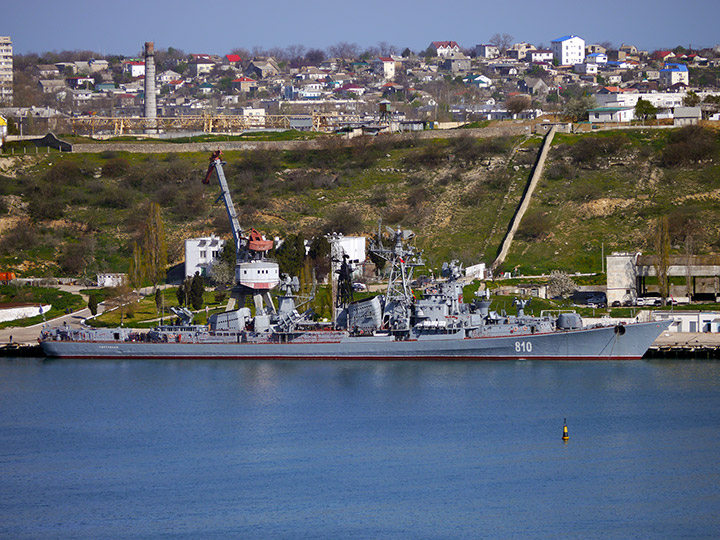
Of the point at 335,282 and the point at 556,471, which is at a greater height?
the point at 335,282

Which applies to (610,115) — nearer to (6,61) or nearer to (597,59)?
(597,59)

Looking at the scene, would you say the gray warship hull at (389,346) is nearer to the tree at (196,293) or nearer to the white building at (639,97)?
the tree at (196,293)

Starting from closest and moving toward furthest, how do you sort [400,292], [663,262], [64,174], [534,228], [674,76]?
[400,292] < [663,262] < [534,228] < [64,174] < [674,76]

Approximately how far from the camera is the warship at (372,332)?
5397 cm

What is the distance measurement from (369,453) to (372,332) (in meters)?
17.6

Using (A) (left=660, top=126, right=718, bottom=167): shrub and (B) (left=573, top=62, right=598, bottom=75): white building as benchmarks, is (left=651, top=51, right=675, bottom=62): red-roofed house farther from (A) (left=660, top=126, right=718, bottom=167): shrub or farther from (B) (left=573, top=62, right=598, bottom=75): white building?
(A) (left=660, top=126, right=718, bottom=167): shrub

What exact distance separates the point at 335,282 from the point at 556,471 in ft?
88.7

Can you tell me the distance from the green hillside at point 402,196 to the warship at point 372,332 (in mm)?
15559

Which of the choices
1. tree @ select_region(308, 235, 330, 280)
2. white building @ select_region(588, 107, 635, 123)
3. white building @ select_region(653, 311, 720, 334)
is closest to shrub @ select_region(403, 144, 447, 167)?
white building @ select_region(588, 107, 635, 123)

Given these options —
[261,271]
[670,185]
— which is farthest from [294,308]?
Result: [670,185]

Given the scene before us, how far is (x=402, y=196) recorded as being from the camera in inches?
3393

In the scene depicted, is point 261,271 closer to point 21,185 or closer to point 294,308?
point 294,308

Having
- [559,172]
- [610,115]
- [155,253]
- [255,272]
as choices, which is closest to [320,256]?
[155,253]

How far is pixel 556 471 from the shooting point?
120 feet
